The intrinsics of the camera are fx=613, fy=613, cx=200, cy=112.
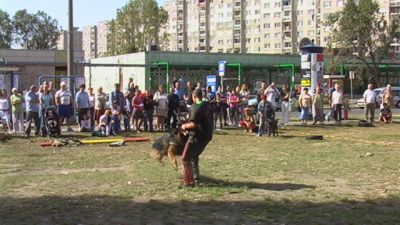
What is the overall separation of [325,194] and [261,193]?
962 mm

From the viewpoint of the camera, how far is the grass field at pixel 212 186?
25.6 feet

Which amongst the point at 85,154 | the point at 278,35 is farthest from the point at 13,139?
the point at 278,35

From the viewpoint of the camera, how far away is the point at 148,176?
36.1ft

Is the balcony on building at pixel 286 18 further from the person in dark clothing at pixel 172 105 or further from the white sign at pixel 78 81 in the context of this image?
the person in dark clothing at pixel 172 105

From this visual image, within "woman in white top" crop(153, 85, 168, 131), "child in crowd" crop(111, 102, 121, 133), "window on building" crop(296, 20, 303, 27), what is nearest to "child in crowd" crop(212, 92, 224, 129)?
"woman in white top" crop(153, 85, 168, 131)

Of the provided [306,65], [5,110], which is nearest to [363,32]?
[306,65]

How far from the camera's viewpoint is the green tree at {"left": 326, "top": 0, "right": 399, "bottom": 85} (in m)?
53.2

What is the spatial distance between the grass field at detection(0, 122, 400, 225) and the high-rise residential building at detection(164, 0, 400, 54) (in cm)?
10770

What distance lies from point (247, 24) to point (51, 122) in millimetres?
123535

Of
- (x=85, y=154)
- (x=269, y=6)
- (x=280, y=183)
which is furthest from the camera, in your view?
(x=269, y=6)

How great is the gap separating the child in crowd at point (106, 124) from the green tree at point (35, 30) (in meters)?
95.4

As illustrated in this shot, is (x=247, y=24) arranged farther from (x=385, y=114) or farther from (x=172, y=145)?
(x=172, y=145)

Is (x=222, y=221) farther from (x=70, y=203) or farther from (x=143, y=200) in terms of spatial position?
(x=70, y=203)

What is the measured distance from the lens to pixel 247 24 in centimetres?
13988
